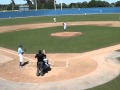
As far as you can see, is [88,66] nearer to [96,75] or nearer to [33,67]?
[96,75]

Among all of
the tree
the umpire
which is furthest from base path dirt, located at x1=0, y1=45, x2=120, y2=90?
the tree

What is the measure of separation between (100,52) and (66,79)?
Answer: 8.02 metres

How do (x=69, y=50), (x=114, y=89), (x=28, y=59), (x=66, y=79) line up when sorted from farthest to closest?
(x=69, y=50) < (x=28, y=59) < (x=66, y=79) < (x=114, y=89)

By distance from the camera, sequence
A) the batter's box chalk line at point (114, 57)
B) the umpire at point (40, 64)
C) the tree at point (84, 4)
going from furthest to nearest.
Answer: the tree at point (84, 4)
the batter's box chalk line at point (114, 57)
the umpire at point (40, 64)

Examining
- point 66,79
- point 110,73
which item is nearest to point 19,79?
point 66,79

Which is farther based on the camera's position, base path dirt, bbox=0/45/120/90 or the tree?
the tree

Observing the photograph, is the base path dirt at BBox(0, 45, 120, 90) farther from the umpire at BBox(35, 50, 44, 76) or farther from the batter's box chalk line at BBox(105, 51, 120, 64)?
the umpire at BBox(35, 50, 44, 76)

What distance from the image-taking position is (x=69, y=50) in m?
23.7

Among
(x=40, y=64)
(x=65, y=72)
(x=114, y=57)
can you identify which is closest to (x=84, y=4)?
(x=114, y=57)

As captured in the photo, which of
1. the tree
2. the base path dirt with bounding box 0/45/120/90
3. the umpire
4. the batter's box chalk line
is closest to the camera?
the base path dirt with bounding box 0/45/120/90

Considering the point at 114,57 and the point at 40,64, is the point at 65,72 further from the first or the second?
the point at 114,57

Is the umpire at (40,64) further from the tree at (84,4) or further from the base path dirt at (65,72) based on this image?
the tree at (84,4)

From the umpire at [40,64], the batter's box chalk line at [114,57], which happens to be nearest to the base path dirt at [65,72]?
the batter's box chalk line at [114,57]

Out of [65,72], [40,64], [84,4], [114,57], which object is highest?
[84,4]
